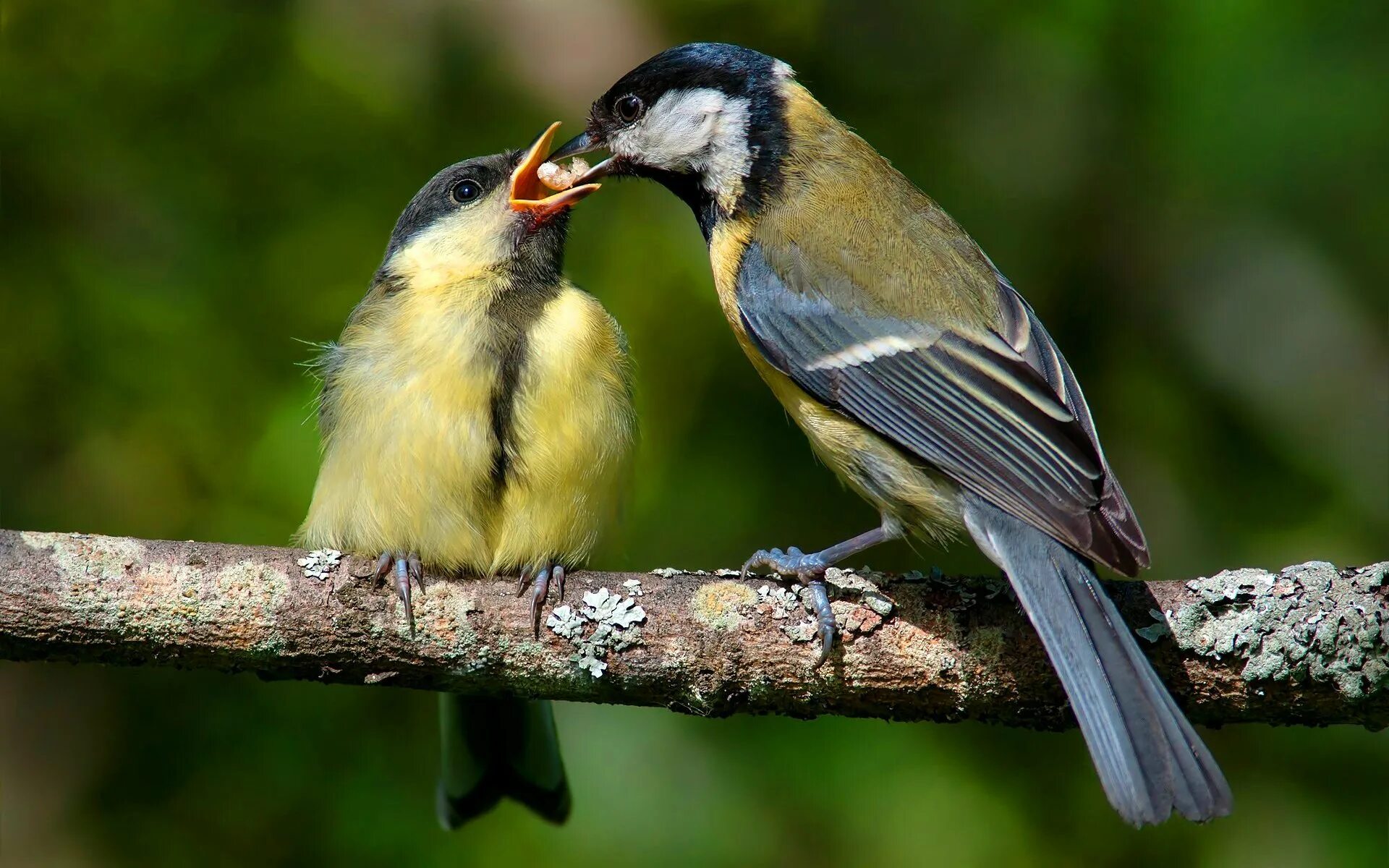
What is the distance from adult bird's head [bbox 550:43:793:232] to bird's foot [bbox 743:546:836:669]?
100cm

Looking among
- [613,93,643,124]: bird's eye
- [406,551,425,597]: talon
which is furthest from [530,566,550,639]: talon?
[613,93,643,124]: bird's eye

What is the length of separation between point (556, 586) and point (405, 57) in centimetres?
208

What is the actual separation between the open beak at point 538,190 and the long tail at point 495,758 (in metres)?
1.33

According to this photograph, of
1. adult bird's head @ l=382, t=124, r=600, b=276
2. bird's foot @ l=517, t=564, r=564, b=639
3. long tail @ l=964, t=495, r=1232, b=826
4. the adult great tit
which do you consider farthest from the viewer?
adult bird's head @ l=382, t=124, r=600, b=276

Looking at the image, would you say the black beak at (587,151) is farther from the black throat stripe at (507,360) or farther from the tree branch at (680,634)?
the tree branch at (680,634)

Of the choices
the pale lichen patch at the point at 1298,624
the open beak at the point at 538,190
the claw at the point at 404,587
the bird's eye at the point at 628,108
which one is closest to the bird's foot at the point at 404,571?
the claw at the point at 404,587

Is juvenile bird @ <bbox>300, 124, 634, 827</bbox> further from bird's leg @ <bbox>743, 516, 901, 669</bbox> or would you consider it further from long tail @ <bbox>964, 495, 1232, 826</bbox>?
long tail @ <bbox>964, 495, 1232, 826</bbox>

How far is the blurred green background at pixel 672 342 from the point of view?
3338 mm

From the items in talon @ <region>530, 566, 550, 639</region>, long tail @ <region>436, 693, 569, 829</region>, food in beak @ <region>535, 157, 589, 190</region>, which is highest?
food in beak @ <region>535, 157, 589, 190</region>

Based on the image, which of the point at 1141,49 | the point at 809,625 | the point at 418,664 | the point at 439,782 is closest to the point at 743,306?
the point at 809,625

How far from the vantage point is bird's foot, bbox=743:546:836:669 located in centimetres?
244

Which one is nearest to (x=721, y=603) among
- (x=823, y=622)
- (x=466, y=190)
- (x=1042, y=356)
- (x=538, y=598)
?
(x=823, y=622)

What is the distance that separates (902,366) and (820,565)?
0.49 meters

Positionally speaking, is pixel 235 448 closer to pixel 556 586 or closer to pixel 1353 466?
pixel 556 586
